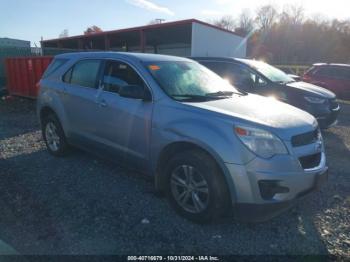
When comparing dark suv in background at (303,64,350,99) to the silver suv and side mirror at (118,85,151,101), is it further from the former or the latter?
side mirror at (118,85,151,101)

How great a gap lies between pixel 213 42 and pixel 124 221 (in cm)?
1458

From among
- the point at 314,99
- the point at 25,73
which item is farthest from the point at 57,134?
the point at 25,73

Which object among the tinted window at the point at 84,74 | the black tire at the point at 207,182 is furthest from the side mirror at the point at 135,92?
the tinted window at the point at 84,74

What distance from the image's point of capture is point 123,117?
3.62 m

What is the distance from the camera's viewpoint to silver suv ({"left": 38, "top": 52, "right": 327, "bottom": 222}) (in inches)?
106

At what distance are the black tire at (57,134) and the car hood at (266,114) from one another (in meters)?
2.76

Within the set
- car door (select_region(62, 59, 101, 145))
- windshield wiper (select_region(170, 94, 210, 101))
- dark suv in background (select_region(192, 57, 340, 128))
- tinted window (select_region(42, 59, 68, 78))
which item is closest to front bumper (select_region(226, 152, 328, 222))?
windshield wiper (select_region(170, 94, 210, 101))

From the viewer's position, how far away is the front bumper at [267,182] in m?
2.64

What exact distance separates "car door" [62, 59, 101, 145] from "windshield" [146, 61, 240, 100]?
103cm

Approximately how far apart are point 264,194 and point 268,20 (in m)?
75.1

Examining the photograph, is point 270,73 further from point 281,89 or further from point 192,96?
point 192,96

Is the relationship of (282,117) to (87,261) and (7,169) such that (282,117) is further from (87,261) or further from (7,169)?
(7,169)

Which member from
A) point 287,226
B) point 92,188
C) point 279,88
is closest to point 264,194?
point 287,226

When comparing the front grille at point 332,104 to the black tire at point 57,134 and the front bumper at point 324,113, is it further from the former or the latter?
the black tire at point 57,134
